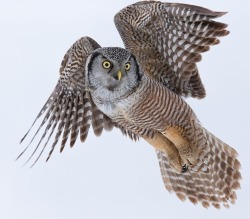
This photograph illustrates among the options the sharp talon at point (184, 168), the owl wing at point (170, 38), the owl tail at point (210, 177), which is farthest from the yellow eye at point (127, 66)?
the sharp talon at point (184, 168)

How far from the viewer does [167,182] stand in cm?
1266

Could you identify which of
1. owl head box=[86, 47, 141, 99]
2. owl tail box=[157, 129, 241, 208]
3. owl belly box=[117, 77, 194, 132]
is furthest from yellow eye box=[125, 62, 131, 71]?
owl tail box=[157, 129, 241, 208]

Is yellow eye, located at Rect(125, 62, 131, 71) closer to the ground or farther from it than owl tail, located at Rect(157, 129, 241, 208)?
farther from it

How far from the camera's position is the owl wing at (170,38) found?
34.8 ft

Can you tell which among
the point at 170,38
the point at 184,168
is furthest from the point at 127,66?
the point at 184,168

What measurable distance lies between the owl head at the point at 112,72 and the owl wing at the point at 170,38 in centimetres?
85

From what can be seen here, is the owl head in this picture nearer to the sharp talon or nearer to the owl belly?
the owl belly

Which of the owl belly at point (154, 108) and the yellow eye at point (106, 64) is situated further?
the owl belly at point (154, 108)

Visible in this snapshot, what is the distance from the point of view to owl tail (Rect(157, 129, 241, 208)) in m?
12.0

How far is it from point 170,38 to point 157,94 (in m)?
0.90

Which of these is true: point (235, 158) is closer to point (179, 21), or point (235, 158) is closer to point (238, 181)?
point (238, 181)

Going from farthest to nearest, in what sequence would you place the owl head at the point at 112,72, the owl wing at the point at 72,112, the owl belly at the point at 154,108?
1. the owl wing at the point at 72,112
2. the owl belly at the point at 154,108
3. the owl head at the point at 112,72

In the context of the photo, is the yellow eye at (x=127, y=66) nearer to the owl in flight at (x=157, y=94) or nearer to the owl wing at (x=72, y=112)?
the owl in flight at (x=157, y=94)

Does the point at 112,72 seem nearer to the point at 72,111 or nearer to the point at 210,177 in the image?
the point at 72,111
